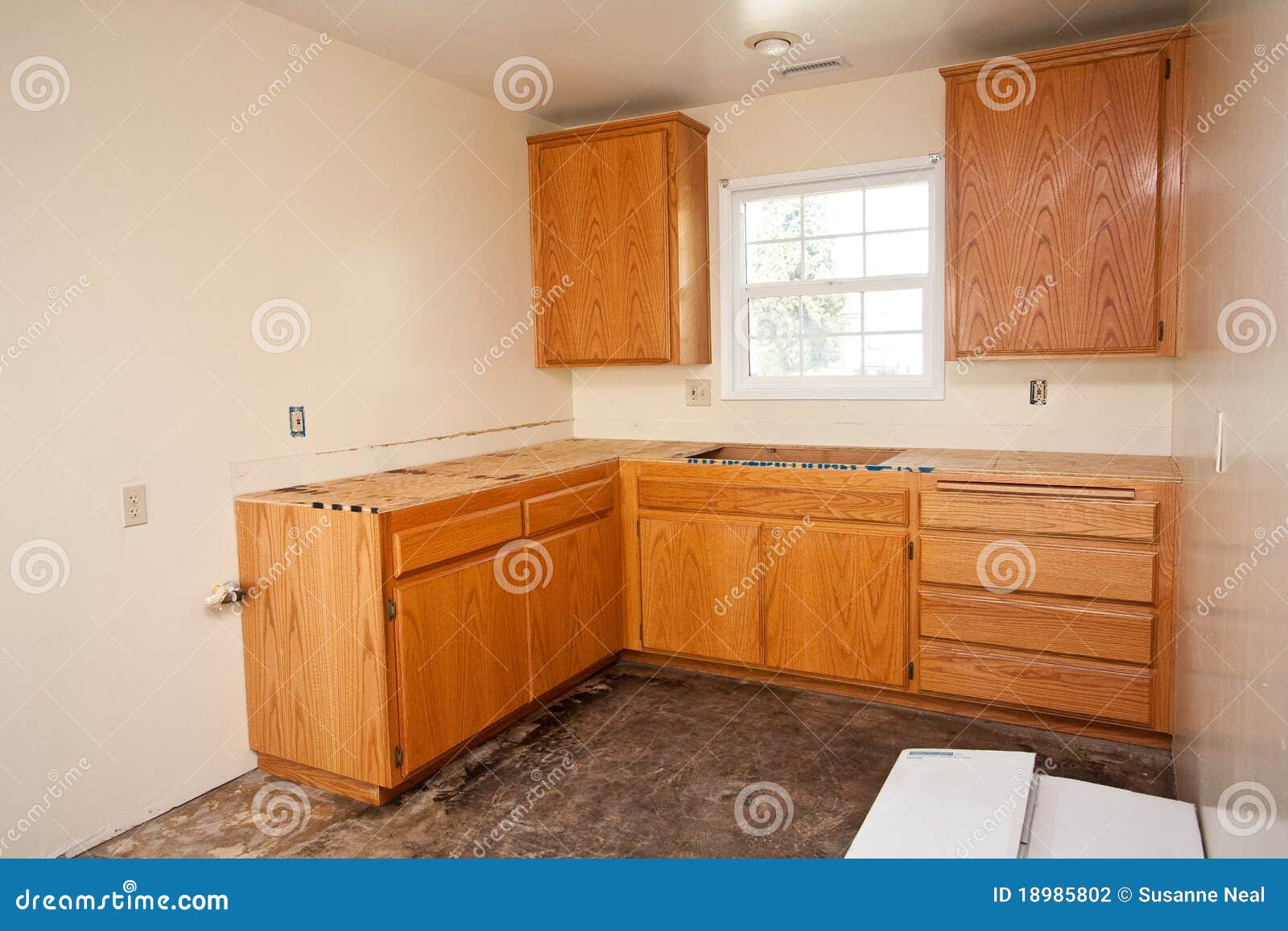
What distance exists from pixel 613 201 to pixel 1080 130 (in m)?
1.82

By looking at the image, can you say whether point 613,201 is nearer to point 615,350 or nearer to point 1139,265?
point 615,350

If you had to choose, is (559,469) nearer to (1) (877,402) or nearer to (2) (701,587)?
(2) (701,587)

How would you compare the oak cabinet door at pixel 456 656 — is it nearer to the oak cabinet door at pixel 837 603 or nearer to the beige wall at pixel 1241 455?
the oak cabinet door at pixel 837 603

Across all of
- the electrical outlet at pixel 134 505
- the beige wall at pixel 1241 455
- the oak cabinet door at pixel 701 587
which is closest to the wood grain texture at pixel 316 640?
the electrical outlet at pixel 134 505

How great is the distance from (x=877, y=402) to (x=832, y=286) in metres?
0.54

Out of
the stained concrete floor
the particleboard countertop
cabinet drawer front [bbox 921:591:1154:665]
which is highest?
the particleboard countertop

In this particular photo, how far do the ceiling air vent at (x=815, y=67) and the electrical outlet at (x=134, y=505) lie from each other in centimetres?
275

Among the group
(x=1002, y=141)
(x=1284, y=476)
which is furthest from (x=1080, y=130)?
(x=1284, y=476)

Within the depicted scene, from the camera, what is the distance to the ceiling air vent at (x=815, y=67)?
3471mm

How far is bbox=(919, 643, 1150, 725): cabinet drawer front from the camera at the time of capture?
291cm

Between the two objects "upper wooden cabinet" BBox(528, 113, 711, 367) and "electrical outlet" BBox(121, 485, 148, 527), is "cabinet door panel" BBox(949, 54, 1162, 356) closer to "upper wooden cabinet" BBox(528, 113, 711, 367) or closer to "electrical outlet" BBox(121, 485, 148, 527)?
Result: "upper wooden cabinet" BBox(528, 113, 711, 367)

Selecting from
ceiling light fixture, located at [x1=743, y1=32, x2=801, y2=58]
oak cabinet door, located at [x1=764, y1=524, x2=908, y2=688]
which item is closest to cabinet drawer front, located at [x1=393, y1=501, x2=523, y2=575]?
oak cabinet door, located at [x1=764, y1=524, x2=908, y2=688]

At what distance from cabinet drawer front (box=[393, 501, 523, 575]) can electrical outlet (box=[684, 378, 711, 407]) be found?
1343 mm

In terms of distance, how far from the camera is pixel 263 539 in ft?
8.97
